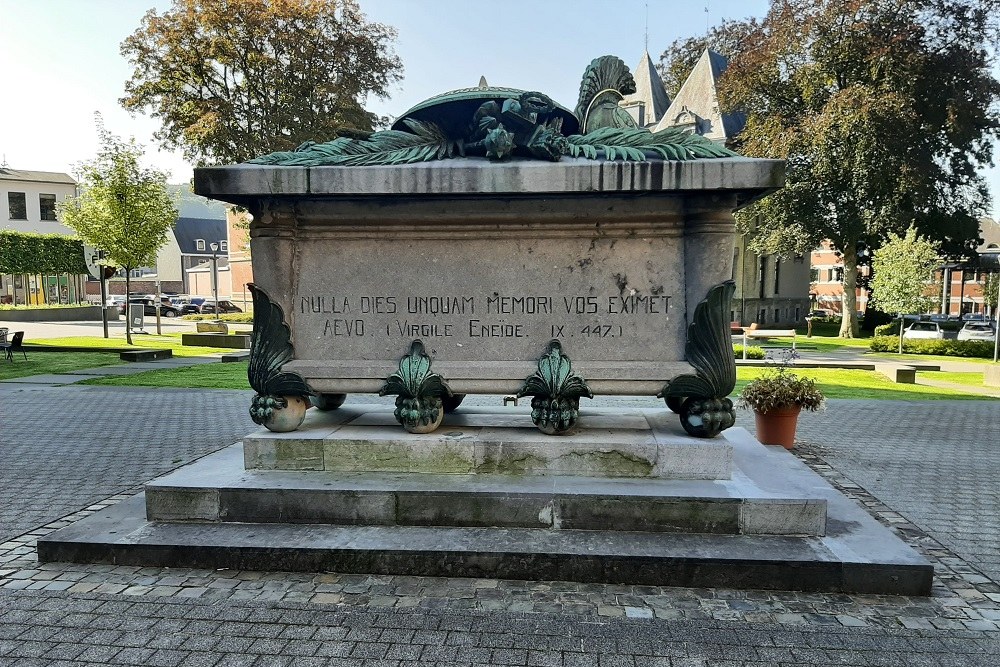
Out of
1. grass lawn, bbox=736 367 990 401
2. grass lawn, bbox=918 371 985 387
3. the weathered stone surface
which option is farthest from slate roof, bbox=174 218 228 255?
the weathered stone surface

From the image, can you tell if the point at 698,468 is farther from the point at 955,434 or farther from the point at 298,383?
the point at 955,434

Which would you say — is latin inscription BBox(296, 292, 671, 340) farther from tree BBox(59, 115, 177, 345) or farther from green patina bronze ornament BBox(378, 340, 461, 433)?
tree BBox(59, 115, 177, 345)

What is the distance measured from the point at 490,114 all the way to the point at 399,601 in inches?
127

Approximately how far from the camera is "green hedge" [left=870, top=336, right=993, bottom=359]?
78.4 feet

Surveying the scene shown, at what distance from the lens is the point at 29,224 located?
48156 mm

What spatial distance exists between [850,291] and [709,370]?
114 ft

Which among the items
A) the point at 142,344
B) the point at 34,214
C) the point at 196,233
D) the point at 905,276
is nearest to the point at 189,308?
the point at 34,214

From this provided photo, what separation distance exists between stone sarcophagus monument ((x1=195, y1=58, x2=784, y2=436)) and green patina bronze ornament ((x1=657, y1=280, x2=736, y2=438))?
0.03 ft

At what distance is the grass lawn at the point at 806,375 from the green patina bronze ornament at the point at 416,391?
333 inches

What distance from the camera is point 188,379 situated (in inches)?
524

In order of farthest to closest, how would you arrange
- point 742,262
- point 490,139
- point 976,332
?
point 742,262, point 976,332, point 490,139

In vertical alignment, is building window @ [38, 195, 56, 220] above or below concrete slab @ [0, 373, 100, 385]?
above

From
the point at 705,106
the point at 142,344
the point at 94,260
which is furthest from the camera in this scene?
the point at 705,106

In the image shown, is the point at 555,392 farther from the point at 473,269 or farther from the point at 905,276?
the point at 905,276
